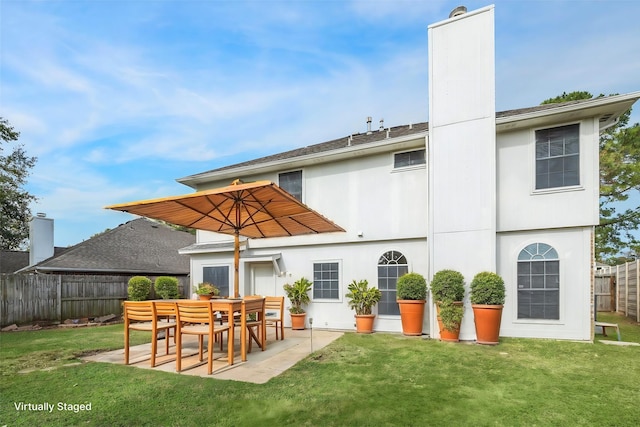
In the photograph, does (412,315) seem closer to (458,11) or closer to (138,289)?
(458,11)

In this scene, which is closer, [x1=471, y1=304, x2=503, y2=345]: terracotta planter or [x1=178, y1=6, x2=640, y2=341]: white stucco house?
[x1=471, y1=304, x2=503, y2=345]: terracotta planter

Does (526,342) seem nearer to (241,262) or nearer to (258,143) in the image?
(241,262)

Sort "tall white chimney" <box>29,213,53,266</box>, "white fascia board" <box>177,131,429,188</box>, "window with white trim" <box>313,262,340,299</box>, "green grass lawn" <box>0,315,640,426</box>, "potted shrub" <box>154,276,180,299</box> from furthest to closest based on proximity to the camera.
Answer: "tall white chimney" <box>29,213,53,266</box>, "potted shrub" <box>154,276,180,299</box>, "window with white trim" <box>313,262,340,299</box>, "white fascia board" <box>177,131,429,188</box>, "green grass lawn" <box>0,315,640,426</box>

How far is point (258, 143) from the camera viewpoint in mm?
19422

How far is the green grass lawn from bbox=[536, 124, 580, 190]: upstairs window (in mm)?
3573

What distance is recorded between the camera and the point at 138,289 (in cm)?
1245

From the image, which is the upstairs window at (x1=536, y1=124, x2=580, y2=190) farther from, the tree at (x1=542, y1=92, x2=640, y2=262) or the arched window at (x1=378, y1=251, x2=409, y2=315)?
the tree at (x1=542, y1=92, x2=640, y2=262)

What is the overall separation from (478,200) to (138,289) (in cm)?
1178

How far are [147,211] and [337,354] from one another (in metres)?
4.24

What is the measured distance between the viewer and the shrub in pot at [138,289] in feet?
40.6

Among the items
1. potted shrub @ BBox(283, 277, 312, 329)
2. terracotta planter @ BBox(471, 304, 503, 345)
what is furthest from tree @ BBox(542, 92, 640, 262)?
potted shrub @ BBox(283, 277, 312, 329)

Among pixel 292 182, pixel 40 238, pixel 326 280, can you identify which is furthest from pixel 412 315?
pixel 40 238

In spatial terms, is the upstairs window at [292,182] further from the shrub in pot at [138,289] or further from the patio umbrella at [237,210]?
the shrub in pot at [138,289]

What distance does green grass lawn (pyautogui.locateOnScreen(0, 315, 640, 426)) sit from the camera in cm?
346
